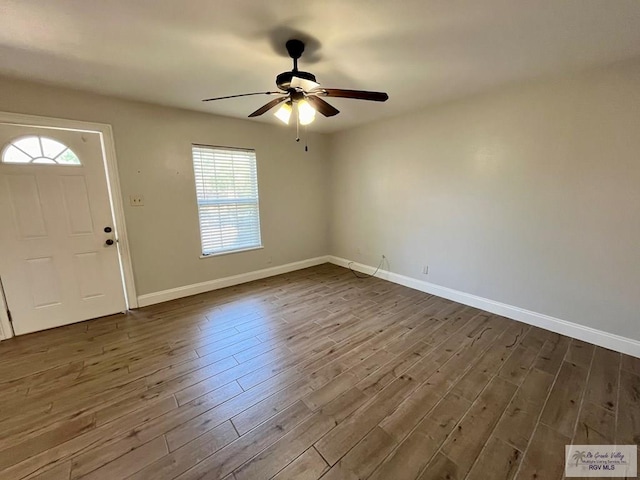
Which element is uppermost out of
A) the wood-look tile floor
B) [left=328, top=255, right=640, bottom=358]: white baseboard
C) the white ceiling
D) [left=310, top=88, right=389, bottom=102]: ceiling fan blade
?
the white ceiling

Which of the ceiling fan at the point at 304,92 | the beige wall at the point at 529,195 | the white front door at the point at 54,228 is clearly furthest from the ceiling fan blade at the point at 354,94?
the white front door at the point at 54,228

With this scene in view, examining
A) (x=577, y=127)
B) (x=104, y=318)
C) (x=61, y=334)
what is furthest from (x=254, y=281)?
(x=577, y=127)

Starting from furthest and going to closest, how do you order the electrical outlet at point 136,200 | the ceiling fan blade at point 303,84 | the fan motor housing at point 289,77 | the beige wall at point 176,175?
the electrical outlet at point 136,200
the beige wall at point 176,175
the fan motor housing at point 289,77
the ceiling fan blade at point 303,84

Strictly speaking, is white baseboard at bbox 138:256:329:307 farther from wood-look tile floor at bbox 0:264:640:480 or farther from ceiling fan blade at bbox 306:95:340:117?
ceiling fan blade at bbox 306:95:340:117

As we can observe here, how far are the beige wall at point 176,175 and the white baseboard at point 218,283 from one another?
70 millimetres

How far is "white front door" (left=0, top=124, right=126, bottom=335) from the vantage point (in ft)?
8.57

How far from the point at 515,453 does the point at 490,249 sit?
2.14 m

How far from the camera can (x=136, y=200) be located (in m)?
3.25

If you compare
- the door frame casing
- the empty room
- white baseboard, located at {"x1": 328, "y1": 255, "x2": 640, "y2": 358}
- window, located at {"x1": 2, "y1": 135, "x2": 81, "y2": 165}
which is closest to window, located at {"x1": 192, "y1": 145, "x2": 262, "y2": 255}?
the empty room

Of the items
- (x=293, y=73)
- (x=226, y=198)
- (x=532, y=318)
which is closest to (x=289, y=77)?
(x=293, y=73)

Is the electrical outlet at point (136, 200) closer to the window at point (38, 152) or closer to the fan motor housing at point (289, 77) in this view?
the window at point (38, 152)

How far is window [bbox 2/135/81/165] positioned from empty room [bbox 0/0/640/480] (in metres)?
0.02

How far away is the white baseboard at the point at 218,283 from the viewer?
11.4ft

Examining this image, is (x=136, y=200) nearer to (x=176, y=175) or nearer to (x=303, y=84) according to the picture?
(x=176, y=175)
